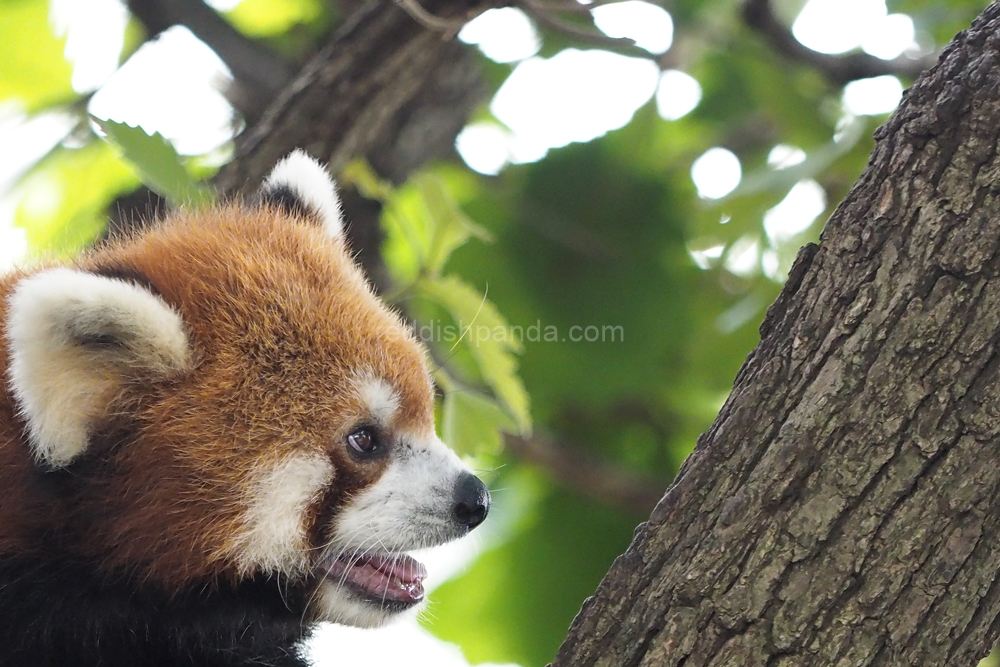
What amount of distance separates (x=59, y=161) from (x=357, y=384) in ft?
7.43

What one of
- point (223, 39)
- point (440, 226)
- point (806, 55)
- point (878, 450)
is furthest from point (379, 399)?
point (806, 55)

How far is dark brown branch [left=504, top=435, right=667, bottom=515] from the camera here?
3992mm

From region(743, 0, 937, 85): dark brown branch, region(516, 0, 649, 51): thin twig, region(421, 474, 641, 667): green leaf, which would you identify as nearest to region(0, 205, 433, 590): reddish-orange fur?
region(516, 0, 649, 51): thin twig

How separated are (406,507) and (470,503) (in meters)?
0.14

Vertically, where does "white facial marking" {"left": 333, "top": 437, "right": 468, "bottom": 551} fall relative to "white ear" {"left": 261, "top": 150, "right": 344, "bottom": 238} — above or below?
below

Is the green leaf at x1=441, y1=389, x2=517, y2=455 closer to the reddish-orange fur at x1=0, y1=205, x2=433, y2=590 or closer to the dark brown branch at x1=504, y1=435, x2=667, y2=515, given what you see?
the reddish-orange fur at x1=0, y1=205, x2=433, y2=590

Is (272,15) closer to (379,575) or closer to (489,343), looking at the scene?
(489,343)

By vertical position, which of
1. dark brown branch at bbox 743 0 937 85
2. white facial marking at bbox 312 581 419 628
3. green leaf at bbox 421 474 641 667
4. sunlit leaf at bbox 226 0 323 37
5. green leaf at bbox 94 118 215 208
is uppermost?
dark brown branch at bbox 743 0 937 85

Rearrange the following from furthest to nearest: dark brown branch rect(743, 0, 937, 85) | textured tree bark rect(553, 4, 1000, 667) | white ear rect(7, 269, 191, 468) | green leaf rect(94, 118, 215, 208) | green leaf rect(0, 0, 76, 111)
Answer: green leaf rect(0, 0, 76, 111) < dark brown branch rect(743, 0, 937, 85) < green leaf rect(94, 118, 215, 208) < white ear rect(7, 269, 191, 468) < textured tree bark rect(553, 4, 1000, 667)

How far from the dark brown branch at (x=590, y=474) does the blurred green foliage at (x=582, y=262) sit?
12 centimetres

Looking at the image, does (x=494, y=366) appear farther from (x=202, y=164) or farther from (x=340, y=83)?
(x=202, y=164)

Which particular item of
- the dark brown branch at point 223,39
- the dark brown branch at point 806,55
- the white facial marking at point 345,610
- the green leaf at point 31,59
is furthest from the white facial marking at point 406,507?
the green leaf at point 31,59

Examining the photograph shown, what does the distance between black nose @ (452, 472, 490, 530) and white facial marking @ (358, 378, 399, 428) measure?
22 cm

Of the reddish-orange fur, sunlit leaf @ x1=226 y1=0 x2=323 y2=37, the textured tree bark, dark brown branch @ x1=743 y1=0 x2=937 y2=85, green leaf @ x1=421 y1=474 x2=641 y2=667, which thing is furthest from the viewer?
sunlit leaf @ x1=226 y1=0 x2=323 y2=37
